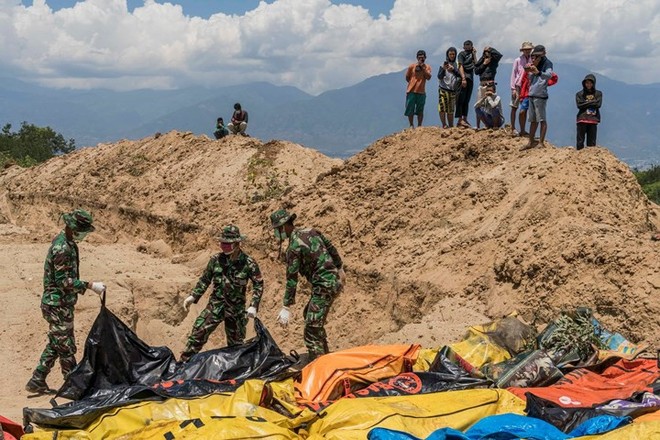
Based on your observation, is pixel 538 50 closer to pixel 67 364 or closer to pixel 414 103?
pixel 414 103

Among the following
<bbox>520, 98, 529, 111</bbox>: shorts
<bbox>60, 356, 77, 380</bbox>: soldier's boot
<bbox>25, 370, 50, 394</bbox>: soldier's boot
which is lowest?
<bbox>25, 370, 50, 394</bbox>: soldier's boot

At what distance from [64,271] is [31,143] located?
38.8m

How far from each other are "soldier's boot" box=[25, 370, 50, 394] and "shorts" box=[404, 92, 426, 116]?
317 inches

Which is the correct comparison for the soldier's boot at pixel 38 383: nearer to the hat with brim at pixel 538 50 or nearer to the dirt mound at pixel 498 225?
the dirt mound at pixel 498 225

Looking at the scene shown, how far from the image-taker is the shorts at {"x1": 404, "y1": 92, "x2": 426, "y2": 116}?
13.0 meters

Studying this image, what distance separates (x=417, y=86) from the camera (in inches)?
504

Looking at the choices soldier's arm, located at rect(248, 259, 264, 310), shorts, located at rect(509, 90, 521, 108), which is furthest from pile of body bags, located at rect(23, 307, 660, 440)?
shorts, located at rect(509, 90, 521, 108)

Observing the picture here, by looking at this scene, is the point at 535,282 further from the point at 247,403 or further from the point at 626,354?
the point at 247,403

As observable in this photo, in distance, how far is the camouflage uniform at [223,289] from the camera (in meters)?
7.27

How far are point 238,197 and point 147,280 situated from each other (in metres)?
4.05

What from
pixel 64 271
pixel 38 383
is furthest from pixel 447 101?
pixel 38 383

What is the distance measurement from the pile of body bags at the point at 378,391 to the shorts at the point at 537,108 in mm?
3727

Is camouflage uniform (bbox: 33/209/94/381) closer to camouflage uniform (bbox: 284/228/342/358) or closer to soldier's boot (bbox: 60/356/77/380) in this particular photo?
soldier's boot (bbox: 60/356/77/380)

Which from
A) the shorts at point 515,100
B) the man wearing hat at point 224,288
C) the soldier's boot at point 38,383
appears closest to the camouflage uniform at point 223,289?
the man wearing hat at point 224,288
